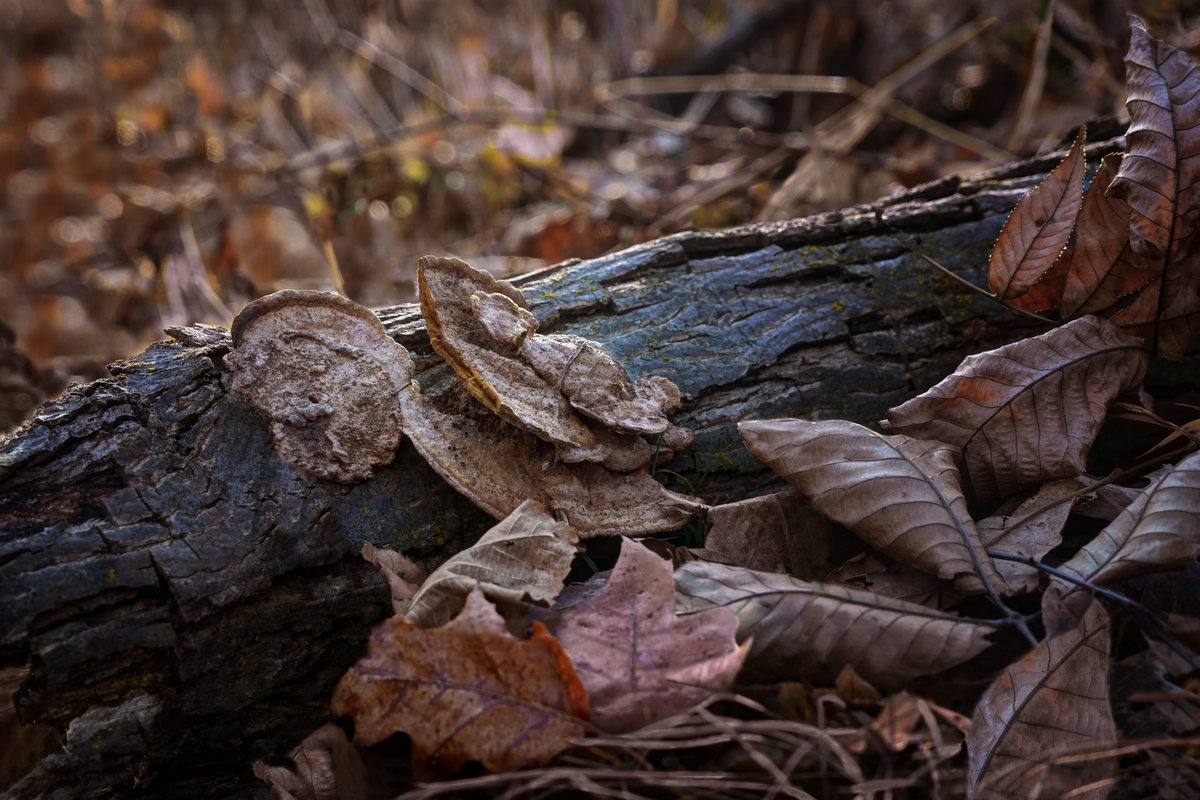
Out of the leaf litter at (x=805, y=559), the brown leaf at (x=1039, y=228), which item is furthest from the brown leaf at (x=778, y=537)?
the brown leaf at (x=1039, y=228)

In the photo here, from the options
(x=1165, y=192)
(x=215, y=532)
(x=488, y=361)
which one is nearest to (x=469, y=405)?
(x=488, y=361)

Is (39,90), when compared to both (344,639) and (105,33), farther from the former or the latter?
(344,639)

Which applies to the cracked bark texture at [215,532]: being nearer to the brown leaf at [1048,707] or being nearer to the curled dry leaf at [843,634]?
the curled dry leaf at [843,634]

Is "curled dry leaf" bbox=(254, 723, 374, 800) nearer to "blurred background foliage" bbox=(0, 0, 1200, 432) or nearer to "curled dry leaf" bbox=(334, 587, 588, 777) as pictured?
"curled dry leaf" bbox=(334, 587, 588, 777)

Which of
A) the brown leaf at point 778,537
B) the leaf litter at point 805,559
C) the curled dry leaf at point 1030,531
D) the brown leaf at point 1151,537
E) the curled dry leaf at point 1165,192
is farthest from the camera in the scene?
the curled dry leaf at point 1165,192

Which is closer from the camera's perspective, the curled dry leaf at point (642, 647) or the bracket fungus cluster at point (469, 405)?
the curled dry leaf at point (642, 647)
